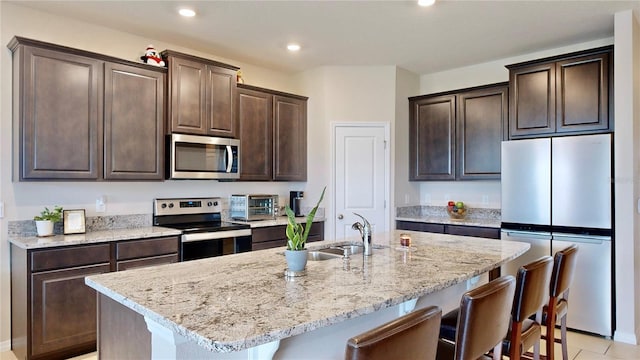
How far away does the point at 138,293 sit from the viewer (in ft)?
4.90

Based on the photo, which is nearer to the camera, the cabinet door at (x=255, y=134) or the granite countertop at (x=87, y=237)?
the granite countertop at (x=87, y=237)

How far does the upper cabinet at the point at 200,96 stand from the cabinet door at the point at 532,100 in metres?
2.79

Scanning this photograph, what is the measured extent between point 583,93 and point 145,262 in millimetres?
3996

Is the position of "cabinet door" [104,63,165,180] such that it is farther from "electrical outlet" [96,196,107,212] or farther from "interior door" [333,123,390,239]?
"interior door" [333,123,390,239]

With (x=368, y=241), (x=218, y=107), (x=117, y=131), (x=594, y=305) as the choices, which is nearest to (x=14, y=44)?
(x=117, y=131)

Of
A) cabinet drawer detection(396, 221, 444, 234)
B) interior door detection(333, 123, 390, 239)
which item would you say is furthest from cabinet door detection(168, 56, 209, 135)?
cabinet drawer detection(396, 221, 444, 234)

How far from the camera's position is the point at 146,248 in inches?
128

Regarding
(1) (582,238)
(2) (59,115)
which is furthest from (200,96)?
(1) (582,238)

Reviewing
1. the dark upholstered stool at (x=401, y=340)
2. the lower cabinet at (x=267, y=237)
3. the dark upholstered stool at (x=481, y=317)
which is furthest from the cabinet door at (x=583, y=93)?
the dark upholstered stool at (x=401, y=340)

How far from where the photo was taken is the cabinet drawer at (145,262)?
312cm

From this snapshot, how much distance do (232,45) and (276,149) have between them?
1.21m

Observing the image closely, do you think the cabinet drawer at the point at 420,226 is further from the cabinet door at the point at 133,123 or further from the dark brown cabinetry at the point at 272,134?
the cabinet door at the point at 133,123

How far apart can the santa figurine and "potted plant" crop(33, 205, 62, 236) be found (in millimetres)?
1488

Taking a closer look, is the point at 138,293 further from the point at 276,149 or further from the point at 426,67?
the point at 426,67
